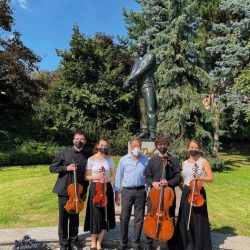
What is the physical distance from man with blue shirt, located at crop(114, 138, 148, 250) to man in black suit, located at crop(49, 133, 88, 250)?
58 centimetres

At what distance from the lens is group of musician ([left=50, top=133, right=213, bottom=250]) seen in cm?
Answer: 516

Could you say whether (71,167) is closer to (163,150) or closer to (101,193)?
(101,193)

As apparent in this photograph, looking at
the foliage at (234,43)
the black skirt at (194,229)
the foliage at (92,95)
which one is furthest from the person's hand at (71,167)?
the foliage at (234,43)

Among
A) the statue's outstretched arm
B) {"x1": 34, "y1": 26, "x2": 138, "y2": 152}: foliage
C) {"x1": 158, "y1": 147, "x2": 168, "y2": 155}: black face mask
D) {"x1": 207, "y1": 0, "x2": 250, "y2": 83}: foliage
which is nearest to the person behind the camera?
{"x1": 158, "y1": 147, "x2": 168, "y2": 155}: black face mask

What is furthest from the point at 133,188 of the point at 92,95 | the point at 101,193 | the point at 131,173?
the point at 92,95

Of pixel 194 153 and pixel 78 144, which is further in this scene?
pixel 78 144

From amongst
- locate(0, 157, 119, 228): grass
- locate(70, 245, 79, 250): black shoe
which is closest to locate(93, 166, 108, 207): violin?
locate(70, 245, 79, 250): black shoe

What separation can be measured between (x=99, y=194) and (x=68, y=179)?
0.52 m

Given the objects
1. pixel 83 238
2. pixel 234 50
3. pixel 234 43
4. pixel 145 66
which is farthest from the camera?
pixel 234 43

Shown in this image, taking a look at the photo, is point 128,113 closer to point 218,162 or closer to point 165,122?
point 165,122

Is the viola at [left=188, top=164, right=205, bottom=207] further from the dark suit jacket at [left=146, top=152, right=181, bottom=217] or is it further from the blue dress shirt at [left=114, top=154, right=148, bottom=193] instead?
the blue dress shirt at [left=114, top=154, right=148, bottom=193]

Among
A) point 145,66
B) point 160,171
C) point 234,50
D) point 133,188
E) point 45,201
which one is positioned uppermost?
point 234,50

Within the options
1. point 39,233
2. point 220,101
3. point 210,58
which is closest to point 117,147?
point 220,101

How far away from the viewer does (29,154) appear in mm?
16484
